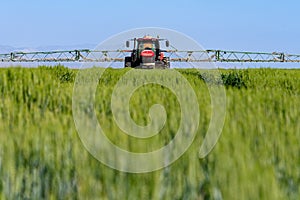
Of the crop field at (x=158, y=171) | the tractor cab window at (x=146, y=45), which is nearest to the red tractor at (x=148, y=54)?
the tractor cab window at (x=146, y=45)

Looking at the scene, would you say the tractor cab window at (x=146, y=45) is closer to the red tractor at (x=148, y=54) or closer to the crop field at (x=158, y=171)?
the red tractor at (x=148, y=54)

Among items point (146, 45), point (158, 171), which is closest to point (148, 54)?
point (146, 45)

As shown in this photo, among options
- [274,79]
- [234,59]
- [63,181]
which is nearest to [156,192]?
[63,181]

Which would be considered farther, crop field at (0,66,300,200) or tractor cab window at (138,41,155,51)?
tractor cab window at (138,41,155,51)

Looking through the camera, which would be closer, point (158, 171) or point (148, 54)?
point (158, 171)

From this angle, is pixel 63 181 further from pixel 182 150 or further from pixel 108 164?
pixel 182 150

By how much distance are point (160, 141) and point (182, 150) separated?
8.6 inches

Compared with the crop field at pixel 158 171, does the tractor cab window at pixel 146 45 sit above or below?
above

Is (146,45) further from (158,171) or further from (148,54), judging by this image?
(158,171)

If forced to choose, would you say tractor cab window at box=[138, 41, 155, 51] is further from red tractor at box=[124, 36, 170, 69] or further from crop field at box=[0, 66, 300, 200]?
crop field at box=[0, 66, 300, 200]

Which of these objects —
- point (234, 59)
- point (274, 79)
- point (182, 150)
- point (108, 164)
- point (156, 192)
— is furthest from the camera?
point (234, 59)

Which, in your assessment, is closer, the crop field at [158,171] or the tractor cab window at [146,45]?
the crop field at [158,171]

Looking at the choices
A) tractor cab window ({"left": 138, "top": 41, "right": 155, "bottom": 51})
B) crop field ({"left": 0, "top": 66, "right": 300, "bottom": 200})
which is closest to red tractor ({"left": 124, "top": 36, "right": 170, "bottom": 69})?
tractor cab window ({"left": 138, "top": 41, "right": 155, "bottom": 51})

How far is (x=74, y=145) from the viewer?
3.14 metres
